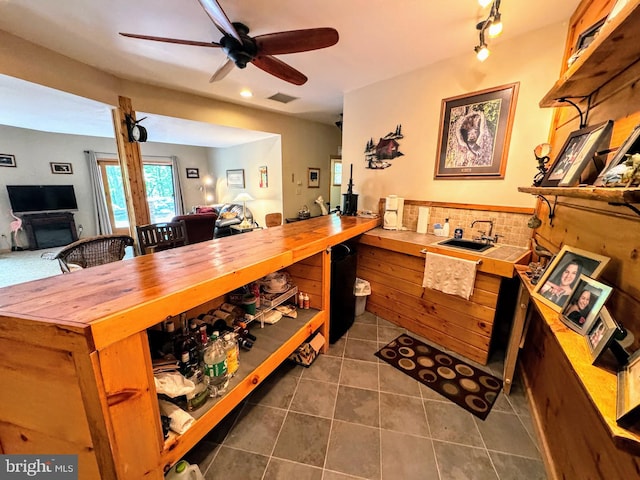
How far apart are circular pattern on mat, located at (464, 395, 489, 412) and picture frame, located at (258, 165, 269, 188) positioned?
15.9ft

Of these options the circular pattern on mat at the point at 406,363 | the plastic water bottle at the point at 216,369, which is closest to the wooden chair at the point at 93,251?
the plastic water bottle at the point at 216,369

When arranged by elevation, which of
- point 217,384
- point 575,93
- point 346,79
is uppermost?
point 346,79

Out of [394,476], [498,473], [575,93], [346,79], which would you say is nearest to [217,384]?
[394,476]

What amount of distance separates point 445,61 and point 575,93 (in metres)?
1.42

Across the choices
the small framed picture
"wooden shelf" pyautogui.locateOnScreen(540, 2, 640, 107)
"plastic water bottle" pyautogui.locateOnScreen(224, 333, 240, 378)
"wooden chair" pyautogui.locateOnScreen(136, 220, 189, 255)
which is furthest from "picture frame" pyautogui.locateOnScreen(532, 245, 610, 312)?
the small framed picture

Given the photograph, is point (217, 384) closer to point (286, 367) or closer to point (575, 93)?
point (286, 367)

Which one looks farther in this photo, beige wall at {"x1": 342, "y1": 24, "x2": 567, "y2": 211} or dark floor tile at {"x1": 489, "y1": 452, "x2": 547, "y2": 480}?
beige wall at {"x1": 342, "y1": 24, "x2": 567, "y2": 211}

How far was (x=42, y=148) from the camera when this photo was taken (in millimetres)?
5258

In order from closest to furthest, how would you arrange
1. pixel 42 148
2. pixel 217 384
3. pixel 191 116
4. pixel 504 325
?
pixel 217 384 < pixel 504 325 < pixel 191 116 < pixel 42 148

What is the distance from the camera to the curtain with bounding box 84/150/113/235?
19.1 feet

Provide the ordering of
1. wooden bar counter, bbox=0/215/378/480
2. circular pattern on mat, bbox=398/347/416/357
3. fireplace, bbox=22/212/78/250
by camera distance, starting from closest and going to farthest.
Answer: wooden bar counter, bbox=0/215/378/480
circular pattern on mat, bbox=398/347/416/357
fireplace, bbox=22/212/78/250

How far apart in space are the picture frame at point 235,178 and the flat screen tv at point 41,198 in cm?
344

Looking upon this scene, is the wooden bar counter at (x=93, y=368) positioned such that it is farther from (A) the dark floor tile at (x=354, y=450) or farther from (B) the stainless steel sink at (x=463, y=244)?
(B) the stainless steel sink at (x=463, y=244)

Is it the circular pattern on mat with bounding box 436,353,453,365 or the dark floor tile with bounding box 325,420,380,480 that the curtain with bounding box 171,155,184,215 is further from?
the circular pattern on mat with bounding box 436,353,453,365
